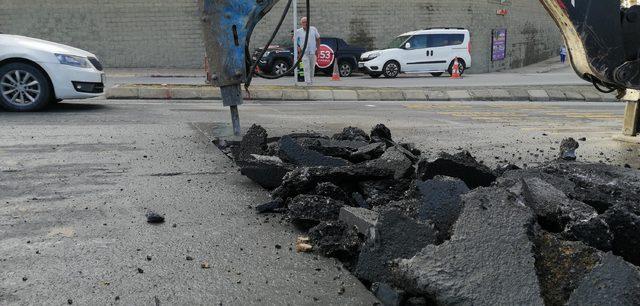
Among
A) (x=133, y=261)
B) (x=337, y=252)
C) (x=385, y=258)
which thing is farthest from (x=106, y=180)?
(x=385, y=258)

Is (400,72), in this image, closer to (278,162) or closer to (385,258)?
(278,162)

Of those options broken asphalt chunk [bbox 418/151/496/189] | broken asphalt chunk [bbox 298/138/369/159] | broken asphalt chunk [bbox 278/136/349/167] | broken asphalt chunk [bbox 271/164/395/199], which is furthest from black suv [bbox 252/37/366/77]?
broken asphalt chunk [bbox 418/151/496/189]

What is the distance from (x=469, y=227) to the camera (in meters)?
2.59

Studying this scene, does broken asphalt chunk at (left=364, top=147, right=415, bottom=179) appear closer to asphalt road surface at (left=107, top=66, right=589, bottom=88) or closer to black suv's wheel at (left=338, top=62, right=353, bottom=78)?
asphalt road surface at (left=107, top=66, right=589, bottom=88)

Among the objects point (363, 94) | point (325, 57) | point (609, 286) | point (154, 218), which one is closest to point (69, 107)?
point (154, 218)

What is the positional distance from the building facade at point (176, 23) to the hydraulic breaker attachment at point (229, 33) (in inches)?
750

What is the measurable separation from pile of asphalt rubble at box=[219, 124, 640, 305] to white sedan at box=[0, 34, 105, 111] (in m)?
5.87

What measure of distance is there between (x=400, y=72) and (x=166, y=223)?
21.5 metres

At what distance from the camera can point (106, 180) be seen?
4.54 metres

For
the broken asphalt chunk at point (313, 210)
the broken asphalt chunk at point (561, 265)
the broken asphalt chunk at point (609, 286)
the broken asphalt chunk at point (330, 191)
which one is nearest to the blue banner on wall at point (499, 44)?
the broken asphalt chunk at point (330, 191)

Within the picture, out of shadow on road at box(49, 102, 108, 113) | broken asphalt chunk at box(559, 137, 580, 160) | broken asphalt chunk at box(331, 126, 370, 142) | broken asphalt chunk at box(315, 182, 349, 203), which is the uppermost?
shadow on road at box(49, 102, 108, 113)

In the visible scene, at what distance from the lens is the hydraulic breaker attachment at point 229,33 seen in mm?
5109

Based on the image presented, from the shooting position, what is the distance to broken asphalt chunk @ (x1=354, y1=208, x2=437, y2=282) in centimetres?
258

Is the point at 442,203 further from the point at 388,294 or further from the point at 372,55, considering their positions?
the point at 372,55
